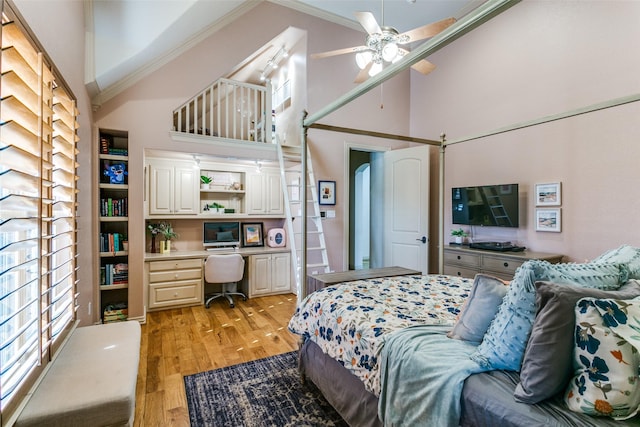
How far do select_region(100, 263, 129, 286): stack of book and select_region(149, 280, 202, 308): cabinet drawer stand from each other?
17.7 inches

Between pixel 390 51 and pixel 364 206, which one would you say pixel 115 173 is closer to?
pixel 390 51

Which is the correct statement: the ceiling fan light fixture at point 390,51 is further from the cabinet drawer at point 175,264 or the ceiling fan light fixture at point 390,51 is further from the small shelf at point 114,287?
the small shelf at point 114,287

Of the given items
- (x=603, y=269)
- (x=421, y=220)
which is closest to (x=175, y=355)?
(x=603, y=269)

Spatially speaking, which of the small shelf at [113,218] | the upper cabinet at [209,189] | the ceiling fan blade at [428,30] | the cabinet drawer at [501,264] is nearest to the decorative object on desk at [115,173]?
the small shelf at [113,218]

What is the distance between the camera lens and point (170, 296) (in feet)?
12.5

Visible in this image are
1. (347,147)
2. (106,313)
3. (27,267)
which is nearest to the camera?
(27,267)

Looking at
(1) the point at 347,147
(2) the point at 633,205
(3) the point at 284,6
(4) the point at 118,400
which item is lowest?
(4) the point at 118,400

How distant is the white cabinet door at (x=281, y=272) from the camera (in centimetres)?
444

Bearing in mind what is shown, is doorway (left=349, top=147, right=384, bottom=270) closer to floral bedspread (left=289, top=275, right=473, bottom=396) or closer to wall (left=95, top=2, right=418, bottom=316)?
wall (left=95, top=2, right=418, bottom=316)

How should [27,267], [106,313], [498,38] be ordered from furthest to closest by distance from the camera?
[498,38] → [106,313] → [27,267]

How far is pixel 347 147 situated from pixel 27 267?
372 cm

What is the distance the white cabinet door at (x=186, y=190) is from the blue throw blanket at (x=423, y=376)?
3.69m

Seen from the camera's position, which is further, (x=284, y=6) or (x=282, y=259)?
(x=282, y=259)

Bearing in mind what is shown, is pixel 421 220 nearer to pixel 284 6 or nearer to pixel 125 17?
pixel 284 6
